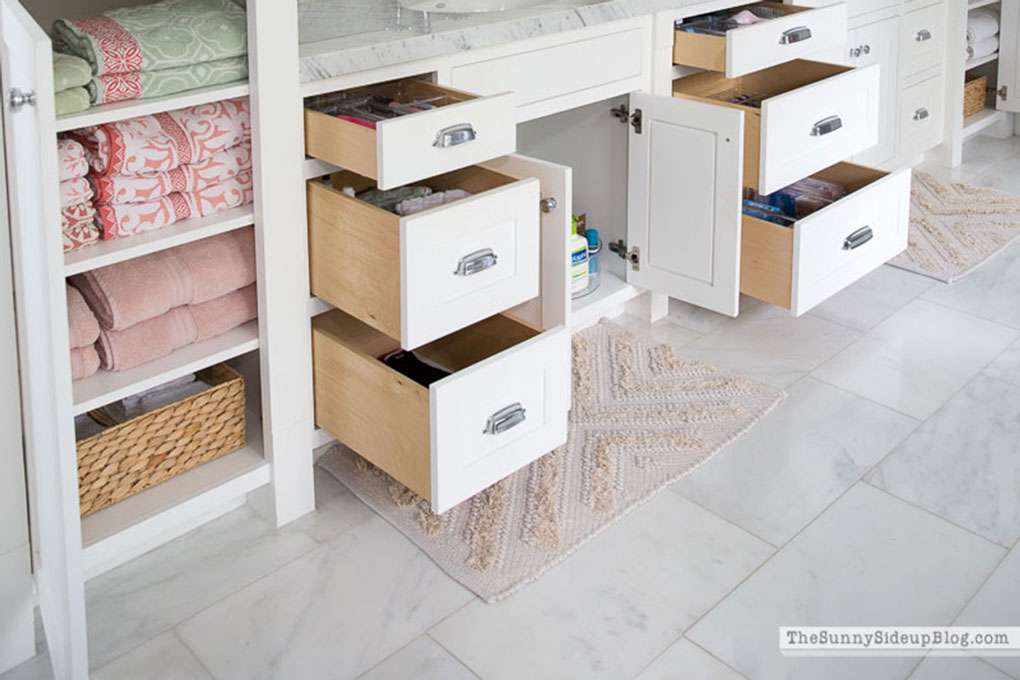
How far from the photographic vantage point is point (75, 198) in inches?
61.1

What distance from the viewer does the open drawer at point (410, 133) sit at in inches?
64.5

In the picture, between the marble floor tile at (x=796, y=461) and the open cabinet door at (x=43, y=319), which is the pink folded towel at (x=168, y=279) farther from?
the marble floor tile at (x=796, y=461)

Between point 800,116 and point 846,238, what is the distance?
0.90ft

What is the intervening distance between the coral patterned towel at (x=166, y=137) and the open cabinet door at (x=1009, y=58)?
9.57 feet

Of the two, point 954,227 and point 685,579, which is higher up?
point 954,227

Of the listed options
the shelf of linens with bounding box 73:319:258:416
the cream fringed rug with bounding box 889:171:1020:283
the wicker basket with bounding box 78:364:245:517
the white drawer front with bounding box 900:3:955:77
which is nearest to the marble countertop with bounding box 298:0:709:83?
the shelf of linens with bounding box 73:319:258:416

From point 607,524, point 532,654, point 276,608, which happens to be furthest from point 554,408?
point 276,608

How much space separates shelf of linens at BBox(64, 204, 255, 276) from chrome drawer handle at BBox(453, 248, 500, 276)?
0.32 m

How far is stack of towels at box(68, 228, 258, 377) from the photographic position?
1652 millimetres

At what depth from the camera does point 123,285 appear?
165cm

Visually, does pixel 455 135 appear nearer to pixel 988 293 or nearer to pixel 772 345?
pixel 772 345

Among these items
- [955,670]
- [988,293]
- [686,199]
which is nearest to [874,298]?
[988,293]

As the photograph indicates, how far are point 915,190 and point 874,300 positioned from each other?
82 cm

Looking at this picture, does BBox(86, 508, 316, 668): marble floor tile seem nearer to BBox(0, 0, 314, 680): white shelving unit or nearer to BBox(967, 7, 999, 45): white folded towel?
BBox(0, 0, 314, 680): white shelving unit
